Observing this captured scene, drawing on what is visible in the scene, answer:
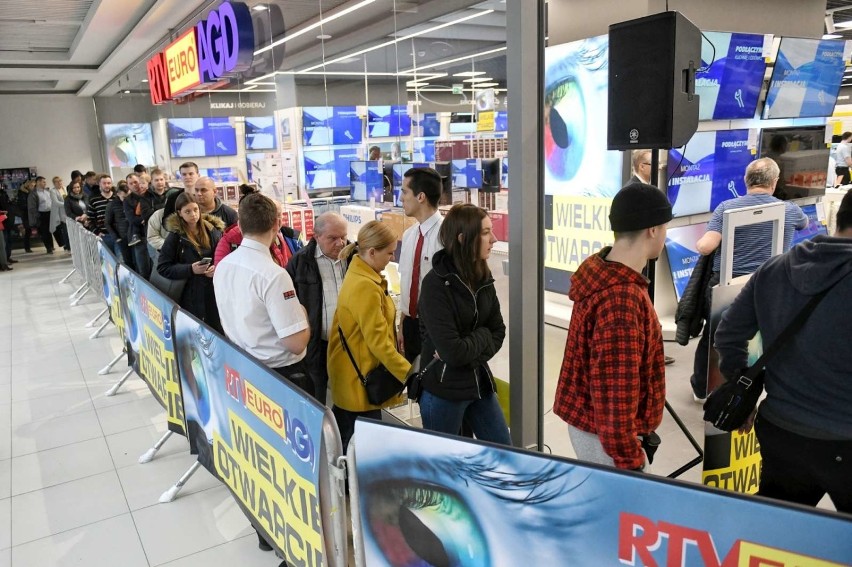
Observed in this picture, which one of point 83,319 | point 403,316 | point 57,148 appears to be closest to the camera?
point 403,316

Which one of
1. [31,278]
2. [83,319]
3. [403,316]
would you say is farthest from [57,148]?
[403,316]

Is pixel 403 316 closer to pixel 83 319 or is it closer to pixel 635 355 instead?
pixel 635 355

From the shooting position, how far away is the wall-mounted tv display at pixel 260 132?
6809 mm

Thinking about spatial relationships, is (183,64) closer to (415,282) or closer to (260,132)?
(260,132)

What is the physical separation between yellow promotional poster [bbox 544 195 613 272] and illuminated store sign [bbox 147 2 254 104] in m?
3.47

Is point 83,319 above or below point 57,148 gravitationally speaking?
below

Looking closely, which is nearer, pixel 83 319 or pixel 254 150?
pixel 254 150

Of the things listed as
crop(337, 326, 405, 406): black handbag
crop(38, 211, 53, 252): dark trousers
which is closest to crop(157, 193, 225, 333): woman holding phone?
crop(337, 326, 405, 406): black handbag

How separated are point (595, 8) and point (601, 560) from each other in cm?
567

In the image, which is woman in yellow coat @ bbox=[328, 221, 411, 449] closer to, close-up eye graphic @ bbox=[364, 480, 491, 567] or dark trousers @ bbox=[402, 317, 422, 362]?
dark trousers @ bbox=[402, 317, 422, 362]

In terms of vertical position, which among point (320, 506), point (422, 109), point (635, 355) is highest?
point (422, 109)

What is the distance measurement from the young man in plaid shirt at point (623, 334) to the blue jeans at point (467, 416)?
80 cm

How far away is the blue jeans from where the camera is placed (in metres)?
2.73

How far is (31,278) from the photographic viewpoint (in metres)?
11.1
